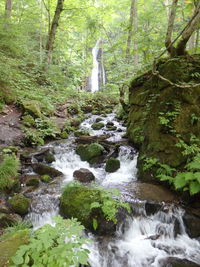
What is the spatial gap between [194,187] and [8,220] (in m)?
3.84

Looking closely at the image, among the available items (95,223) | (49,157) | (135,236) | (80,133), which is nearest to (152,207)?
(135,236)

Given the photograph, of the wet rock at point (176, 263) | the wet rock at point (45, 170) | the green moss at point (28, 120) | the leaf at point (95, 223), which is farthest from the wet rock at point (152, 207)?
the green moss at point (28, 120)

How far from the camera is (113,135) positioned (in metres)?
9.40

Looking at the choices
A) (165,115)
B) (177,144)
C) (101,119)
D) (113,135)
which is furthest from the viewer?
(101,119)

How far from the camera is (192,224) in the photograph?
14.2 ft

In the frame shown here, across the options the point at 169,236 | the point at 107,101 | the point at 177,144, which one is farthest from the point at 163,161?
the point at 107,101

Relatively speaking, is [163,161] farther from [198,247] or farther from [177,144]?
[198,247]

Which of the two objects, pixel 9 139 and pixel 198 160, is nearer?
pixel 198 160

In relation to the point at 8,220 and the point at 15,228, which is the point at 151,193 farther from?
the point at 8,220

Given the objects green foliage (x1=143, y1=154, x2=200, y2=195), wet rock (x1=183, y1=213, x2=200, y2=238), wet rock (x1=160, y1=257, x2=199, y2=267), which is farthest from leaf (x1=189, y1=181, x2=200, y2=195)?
wet rock (x1=160, y1=257, x2=199, y2=267)

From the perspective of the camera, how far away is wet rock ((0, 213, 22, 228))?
3.88 meters

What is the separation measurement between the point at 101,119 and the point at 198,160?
776 centimetres

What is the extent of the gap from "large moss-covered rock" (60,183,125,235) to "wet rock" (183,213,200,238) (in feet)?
4.55

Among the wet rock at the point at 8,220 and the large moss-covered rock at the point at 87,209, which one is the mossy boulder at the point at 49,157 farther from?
the wet rock at the point at 8,220
